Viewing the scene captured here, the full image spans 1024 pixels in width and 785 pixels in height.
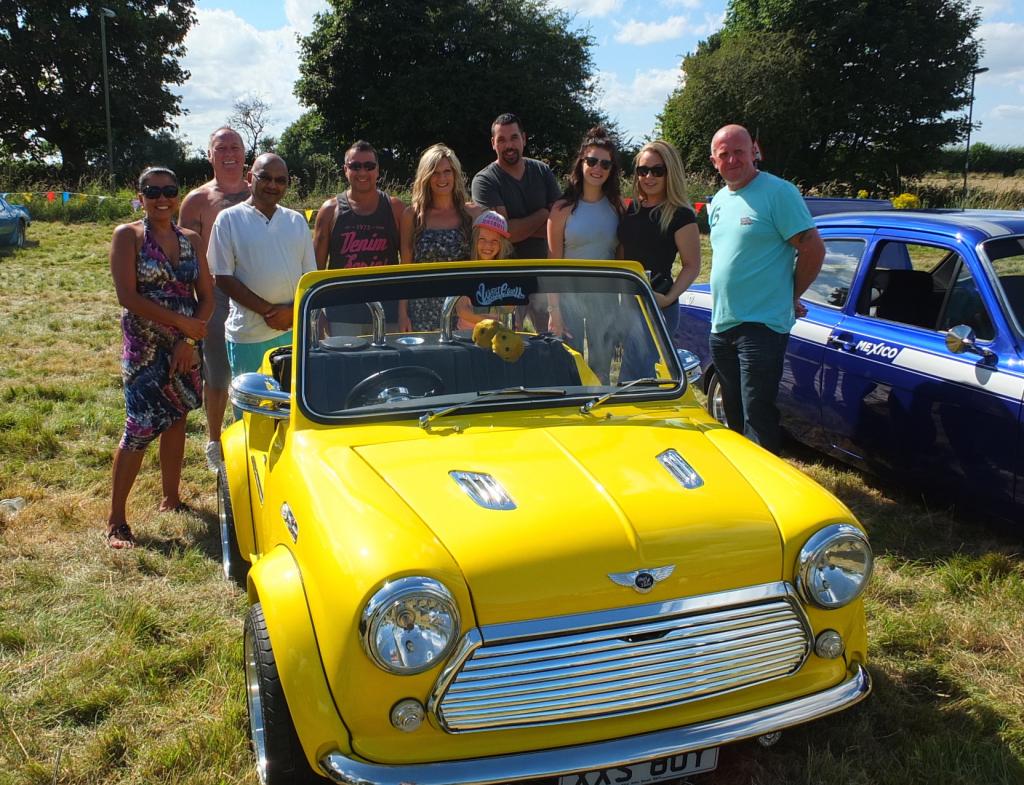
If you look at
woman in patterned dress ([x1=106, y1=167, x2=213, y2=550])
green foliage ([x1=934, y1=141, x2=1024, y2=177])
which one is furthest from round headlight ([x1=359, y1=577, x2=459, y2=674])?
green foliage ([x1=934, y1=141, x2=1024, y2=177])

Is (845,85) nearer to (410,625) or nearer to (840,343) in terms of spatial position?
(840,343)

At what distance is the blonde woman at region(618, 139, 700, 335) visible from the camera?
5.03 metres

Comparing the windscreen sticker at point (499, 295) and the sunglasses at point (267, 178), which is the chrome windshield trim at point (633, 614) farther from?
the sunglasses at point (267, 178)

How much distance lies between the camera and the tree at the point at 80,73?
36312 millimetres

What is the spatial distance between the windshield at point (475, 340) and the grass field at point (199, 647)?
130cm

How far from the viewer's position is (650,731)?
2.36 metres

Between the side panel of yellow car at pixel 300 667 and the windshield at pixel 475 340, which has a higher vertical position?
the windshield at pixel 475 340

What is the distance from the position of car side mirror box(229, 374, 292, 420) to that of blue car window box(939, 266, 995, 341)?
Result: 11.5 feet

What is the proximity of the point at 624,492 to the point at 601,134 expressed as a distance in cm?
321

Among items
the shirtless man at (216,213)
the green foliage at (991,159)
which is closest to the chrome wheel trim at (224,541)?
the shirtless man at (216,213)

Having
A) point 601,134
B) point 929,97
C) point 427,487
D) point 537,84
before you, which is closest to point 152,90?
point 537,84

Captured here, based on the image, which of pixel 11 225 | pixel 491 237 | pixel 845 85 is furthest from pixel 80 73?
pixel 491 237

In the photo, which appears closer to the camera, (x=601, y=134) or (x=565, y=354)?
(x=565, y=354)

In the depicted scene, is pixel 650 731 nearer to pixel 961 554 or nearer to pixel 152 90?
pixel 961 554
